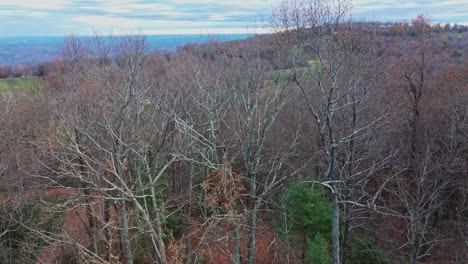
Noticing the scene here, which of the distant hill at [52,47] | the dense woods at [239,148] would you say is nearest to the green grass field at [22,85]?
the distant hill at [52,47]

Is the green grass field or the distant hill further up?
the distant hill

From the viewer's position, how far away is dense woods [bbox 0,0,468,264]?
12289 millimetres

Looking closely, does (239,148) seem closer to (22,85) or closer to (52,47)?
(52,47)

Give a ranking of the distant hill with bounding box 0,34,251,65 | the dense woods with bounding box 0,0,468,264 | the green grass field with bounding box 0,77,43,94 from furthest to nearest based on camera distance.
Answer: the green grass field with bounding box 0,77,43,94
the distant hill with bounding box 0,34,251,65
the dense woods with bounding box 0,0,468,264

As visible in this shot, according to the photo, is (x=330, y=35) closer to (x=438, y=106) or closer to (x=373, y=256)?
(x=373, y=256)

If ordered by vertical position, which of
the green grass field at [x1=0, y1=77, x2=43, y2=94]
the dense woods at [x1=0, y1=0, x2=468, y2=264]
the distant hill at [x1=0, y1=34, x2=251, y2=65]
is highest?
the distant hill at [x1=0, y1=34, x2=251, y2=65]

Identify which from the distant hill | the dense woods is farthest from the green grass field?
the dense woods

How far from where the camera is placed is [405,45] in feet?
71.8

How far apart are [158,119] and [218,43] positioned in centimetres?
473

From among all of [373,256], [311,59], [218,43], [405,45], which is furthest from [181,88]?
[405,45]

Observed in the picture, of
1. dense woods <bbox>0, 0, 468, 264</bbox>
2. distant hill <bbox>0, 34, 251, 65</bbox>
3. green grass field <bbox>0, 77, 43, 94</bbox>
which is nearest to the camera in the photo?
dense woods <bbox>0, 0, 468, 264</bbox>

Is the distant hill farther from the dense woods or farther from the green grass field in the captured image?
the green grass field

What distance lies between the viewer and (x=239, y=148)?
59.6ft

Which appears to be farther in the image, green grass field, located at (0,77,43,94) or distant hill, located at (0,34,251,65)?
green grass field, located at (0,77,43,94)
